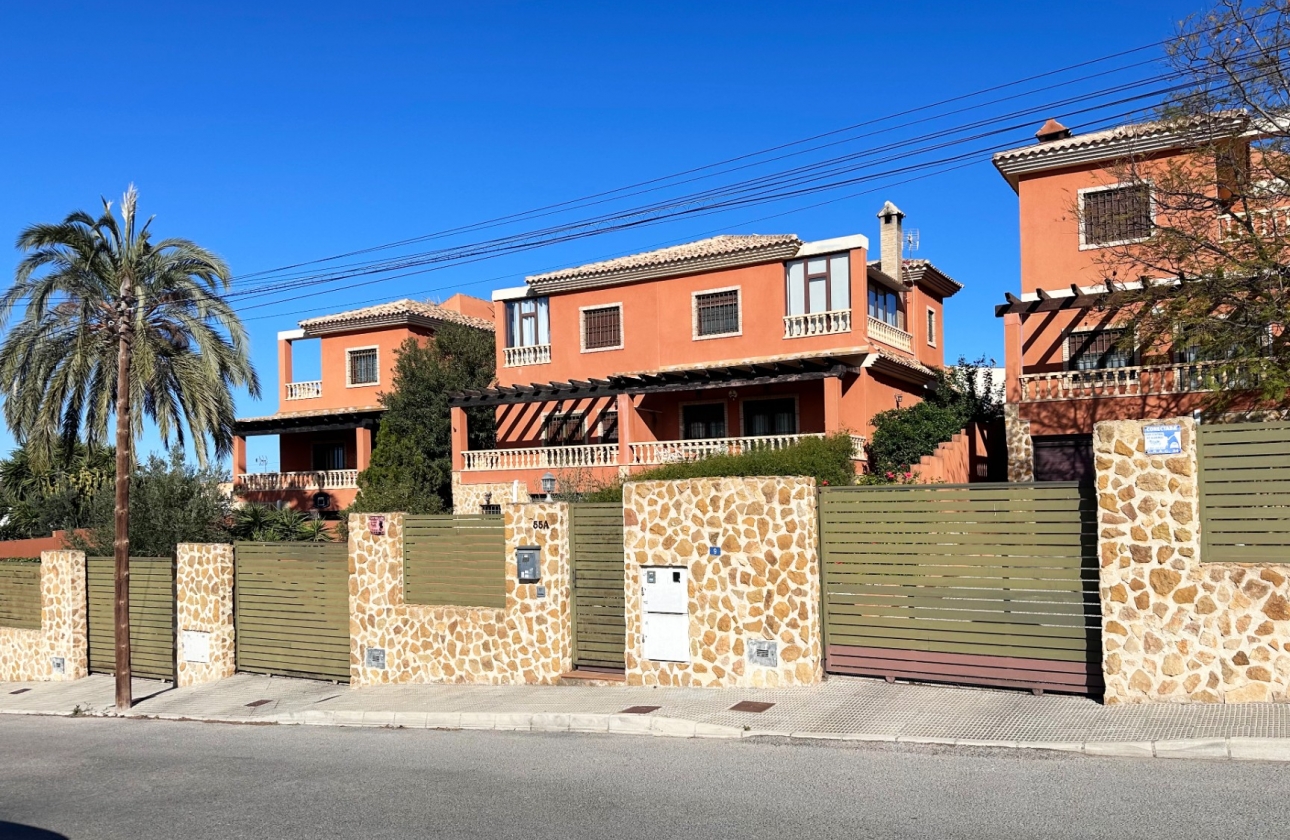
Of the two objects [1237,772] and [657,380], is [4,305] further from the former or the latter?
[1237,772]

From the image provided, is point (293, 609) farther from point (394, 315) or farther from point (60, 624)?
point (394, 315)

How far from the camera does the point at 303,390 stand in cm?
4350

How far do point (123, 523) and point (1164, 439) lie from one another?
52.7ft

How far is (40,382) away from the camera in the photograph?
23438mm

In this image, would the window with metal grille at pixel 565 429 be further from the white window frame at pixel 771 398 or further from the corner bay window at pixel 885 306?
the corner bay window at pixel 885 306

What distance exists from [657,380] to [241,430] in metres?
19.8

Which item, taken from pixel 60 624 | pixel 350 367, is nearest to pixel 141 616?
pixel 60 624

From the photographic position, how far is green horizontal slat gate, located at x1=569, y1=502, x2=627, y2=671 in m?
15.1

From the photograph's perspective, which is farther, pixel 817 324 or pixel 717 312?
pixel 717 312

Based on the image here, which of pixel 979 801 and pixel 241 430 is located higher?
pixel 241 430

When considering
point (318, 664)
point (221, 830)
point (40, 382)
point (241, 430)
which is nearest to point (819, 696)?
point (221, 830)

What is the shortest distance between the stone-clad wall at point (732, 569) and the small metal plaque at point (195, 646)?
29.5ft

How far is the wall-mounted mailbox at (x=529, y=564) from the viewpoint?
51.2 ft

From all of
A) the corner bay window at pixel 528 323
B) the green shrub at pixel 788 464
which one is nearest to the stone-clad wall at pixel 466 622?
the green shrub at pixel 788 464
